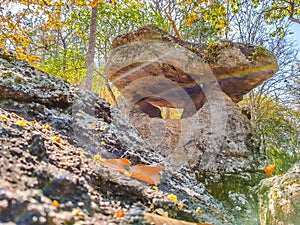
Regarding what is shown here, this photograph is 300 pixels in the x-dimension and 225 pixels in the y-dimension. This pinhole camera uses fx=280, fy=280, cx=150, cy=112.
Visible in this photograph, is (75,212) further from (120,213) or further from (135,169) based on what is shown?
(135,169)

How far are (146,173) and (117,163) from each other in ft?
0.51

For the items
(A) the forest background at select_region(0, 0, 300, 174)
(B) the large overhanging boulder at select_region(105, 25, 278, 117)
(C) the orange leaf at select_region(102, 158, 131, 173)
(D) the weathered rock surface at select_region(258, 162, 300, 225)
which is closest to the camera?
(C) the orange leaf at select_region(102, 158, 131, 173)

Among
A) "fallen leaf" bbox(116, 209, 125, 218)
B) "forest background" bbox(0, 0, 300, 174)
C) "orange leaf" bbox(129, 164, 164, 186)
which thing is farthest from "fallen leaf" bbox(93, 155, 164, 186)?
"forest background" bbox(0, 0, 300, 174)

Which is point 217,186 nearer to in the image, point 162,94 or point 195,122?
point 195,122

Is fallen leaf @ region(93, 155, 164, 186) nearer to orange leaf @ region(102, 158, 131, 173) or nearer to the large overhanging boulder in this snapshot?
orange leaf @ region(102, 158, 131, 173)

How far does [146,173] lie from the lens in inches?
54.7

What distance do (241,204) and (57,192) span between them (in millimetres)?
2771

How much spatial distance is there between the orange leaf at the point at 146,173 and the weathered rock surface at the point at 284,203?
2.19 ft

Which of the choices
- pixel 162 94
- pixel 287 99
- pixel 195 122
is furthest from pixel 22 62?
pixel 287 99

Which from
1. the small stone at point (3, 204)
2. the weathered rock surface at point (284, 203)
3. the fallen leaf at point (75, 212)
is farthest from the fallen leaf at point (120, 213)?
the weathered rock surface at point (284, 203)

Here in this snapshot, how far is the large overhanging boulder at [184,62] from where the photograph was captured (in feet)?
16.5

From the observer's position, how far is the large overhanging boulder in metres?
5.04

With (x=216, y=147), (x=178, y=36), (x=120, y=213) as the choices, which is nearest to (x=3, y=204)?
(x=120, y=213)

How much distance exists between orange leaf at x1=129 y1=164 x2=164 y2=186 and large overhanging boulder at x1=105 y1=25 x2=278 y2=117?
3.75 m
